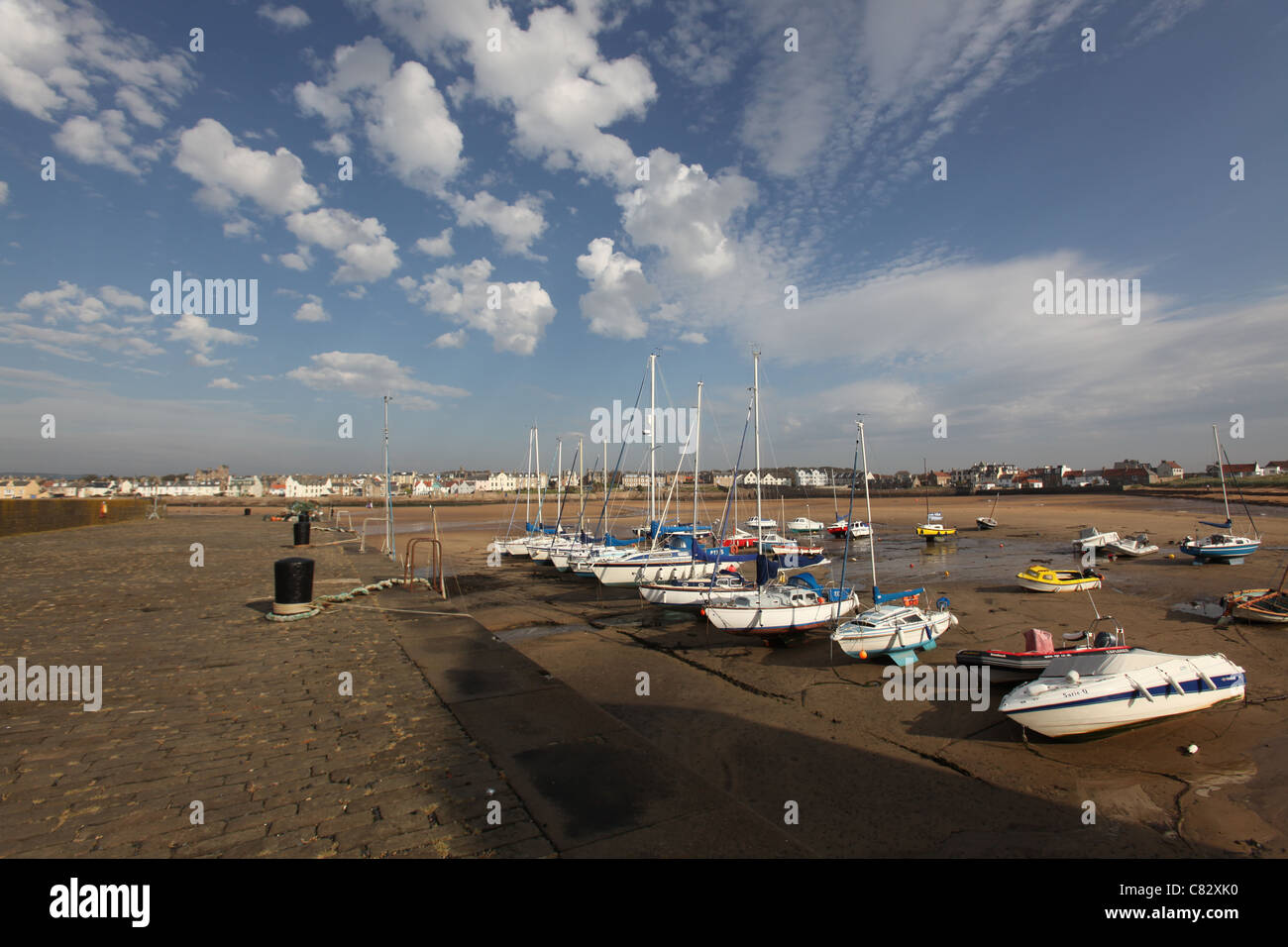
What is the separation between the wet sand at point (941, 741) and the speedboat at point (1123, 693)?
522 mm

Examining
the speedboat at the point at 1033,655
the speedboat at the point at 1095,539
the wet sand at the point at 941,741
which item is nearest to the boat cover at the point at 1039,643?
the speedboat at the point at 1033,655

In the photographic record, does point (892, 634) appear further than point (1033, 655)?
Yes

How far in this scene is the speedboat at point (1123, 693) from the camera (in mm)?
9531

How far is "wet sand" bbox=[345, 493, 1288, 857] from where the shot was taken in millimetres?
7215

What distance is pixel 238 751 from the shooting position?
5.78m

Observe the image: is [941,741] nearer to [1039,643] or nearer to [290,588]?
[1039,643]

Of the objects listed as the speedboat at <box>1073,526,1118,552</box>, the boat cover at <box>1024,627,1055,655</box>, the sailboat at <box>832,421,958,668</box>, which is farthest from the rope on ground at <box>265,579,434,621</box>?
the speedboat at <box>1073,526,1118,552</box>

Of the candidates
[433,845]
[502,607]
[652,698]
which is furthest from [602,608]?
[433,845]

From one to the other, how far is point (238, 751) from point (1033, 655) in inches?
551

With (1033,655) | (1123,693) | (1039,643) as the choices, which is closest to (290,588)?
(1123,693)

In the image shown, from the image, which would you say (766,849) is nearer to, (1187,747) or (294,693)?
(294,693)

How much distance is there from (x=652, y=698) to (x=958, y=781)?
584 centimetres

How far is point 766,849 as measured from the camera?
14.1ft
